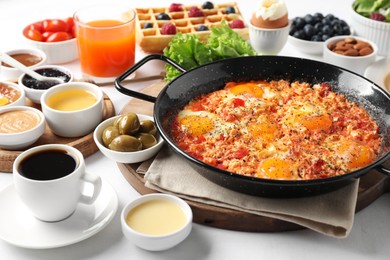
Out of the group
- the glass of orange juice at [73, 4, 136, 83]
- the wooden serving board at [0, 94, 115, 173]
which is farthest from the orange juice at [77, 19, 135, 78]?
the wooden serving board at [0, 94, 115, 173]

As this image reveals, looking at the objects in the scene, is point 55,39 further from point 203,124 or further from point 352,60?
point 352,60

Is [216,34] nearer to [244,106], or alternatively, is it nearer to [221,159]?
[244,106]

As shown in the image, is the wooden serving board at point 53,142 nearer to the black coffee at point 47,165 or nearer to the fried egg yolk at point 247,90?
the black coffee at point 47,165

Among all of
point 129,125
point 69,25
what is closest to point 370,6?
point 69,25

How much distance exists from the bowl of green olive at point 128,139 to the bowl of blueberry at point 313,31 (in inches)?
64.2

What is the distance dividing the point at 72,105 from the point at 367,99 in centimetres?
161

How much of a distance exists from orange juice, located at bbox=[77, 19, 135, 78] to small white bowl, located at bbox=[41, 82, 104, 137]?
1.87 ft

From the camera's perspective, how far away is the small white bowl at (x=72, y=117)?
3.22 m

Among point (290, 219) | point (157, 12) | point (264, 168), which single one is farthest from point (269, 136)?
point (157, 12)

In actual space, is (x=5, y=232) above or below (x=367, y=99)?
below

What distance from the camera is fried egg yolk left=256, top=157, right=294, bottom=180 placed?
8.96 feet

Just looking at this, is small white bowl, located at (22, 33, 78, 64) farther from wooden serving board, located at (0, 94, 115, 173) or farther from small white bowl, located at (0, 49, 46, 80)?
wooden serving board, located at (0, 94, 115, 173)

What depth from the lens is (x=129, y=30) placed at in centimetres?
394

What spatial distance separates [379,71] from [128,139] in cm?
168
